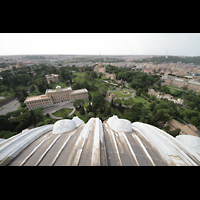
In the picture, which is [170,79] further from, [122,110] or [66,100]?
[66,100]

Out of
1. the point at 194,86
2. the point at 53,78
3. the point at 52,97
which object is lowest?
the point at 194,86

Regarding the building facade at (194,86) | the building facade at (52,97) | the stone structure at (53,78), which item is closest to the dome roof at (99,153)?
the building facade at (52,97)

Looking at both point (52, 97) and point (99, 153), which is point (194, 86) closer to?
point (99, 153)

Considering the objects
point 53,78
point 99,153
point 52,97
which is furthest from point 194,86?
point 53,78

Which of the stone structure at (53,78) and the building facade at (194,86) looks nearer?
→ the building facade at (194,86)

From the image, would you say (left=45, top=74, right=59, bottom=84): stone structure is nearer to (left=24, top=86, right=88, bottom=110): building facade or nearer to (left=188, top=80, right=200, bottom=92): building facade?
(left=24, top=86, right=88, bottom=110): building facade

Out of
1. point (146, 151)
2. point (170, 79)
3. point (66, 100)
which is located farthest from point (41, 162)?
point (170, 79)

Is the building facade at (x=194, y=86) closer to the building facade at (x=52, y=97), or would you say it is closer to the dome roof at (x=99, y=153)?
the building facade at (x=52, y=97)

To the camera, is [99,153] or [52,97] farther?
[52,97]
